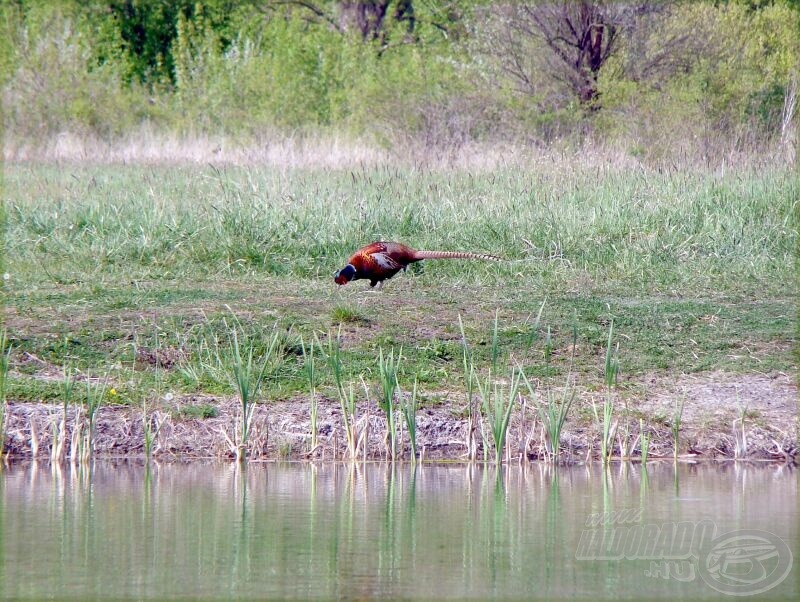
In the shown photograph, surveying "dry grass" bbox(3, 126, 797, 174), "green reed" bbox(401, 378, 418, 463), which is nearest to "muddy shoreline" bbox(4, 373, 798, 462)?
"green reed" bbox(401, 378, 418, 463)

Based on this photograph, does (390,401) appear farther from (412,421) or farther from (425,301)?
(425,301)

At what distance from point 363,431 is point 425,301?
2524 millimetres

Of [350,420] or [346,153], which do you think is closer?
[350,420]

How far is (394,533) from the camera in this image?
5.13 meters

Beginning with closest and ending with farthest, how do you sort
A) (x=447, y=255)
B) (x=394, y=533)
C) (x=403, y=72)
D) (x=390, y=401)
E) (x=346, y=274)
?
(x=394, y=533) < (x=390, y=401) < (x=346, y=274) < (x=447, y=255) < (x=403, y=72)

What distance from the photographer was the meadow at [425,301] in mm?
7195

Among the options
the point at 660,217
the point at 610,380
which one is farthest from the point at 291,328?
the point at 660,217

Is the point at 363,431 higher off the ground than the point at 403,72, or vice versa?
the point at 403,72

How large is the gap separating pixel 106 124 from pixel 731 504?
2112 cm

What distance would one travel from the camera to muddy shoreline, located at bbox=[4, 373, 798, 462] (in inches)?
272

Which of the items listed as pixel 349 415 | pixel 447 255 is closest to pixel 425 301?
pixel 447 255

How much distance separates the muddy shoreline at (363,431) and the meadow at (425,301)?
0.07ft

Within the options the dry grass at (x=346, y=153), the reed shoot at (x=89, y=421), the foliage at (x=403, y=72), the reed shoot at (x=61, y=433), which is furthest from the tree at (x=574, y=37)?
the reed shoot at (x=61, y=433)

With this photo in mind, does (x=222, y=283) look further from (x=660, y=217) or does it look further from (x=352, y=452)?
(x=660, y=217)
